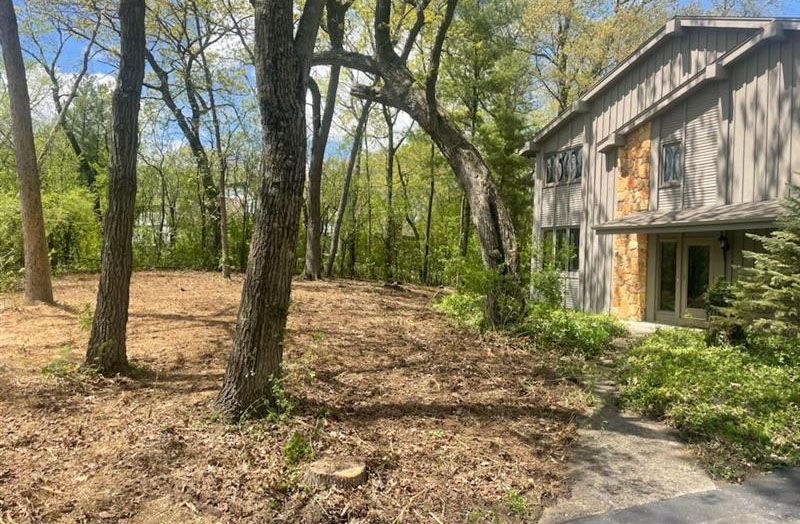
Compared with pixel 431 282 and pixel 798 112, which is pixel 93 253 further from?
pixel 798 112

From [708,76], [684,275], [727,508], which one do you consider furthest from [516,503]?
[708,76]

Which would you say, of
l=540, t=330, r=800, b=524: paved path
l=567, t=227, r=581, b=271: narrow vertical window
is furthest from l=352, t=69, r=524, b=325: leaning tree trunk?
l=567, t=227, r=581, b=271: narrow vertical window

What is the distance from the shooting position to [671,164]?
11.7 m

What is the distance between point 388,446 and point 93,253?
19.4 metres

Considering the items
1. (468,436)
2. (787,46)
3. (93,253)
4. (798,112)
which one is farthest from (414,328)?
(93,253)

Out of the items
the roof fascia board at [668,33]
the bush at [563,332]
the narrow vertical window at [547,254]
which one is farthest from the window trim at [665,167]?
the narrow vertical window at [547,254]

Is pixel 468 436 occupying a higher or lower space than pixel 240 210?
lower

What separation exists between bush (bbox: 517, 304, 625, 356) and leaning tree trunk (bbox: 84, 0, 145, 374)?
18.4 feet

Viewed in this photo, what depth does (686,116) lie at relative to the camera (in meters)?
11.2

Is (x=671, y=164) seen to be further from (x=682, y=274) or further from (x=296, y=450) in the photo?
(x=296, y=450)

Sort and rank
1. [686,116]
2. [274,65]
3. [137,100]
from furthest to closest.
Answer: [686,116] → [137,100] → [274,65]

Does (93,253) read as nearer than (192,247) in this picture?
Yes

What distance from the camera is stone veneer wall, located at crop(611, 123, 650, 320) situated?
12.2 m

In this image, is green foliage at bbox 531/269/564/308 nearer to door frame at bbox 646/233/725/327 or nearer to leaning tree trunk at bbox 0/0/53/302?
door frame at bbox 646/233/725/327
